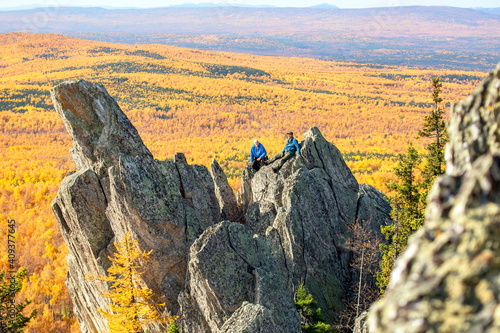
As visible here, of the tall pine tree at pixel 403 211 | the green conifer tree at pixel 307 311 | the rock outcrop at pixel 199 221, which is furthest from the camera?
the tall pine tree at pixel 403 211

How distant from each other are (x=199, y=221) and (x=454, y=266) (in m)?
19.5

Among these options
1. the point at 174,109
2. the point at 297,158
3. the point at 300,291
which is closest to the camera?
the point at 300,291

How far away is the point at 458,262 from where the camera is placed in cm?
379

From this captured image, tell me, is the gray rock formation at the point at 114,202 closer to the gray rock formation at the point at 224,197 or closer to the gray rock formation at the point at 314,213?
the gray rock formation at the point at 224,197

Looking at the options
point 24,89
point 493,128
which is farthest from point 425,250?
point 24,89

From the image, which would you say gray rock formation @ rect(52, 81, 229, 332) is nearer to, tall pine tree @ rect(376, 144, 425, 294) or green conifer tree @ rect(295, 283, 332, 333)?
green conifer tree @ rect(295, 283, 332, 333)

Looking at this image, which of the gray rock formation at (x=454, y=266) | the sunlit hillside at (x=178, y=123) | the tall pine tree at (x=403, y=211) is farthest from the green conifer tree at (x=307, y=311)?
the sunlit hillside at (x=178, y=123)

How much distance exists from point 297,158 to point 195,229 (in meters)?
8.20

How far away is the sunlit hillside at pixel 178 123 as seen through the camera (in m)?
52.7

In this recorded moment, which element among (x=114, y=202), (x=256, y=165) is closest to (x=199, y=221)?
(x=114, y=202)

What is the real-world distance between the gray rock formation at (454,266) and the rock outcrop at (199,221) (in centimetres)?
1265

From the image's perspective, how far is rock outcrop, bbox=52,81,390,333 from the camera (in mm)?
17391

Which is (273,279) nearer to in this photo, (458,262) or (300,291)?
(300,291)

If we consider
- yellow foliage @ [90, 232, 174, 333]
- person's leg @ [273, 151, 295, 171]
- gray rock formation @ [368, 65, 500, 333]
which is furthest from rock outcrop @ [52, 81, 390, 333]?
gray rock formation @ [368, 65, 500, 333]
